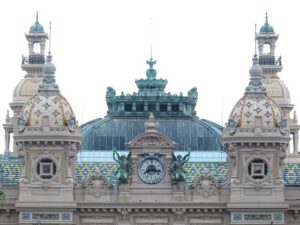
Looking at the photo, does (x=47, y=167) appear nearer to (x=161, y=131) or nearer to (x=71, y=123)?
(x=71, y=123)

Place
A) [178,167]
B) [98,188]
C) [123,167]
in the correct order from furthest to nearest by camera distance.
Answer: [98,188] → [178,167] → [123,167]

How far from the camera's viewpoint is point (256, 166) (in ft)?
572

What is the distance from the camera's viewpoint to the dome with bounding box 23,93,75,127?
6875 inches

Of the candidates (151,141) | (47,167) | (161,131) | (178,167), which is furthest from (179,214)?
(47,167)

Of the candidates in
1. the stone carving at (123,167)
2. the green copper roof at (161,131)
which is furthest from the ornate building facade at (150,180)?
the green copper roof at (161,131)

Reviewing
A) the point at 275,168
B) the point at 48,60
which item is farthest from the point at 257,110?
the point at 48,60

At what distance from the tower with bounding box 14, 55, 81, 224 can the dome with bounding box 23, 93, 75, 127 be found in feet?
0.22

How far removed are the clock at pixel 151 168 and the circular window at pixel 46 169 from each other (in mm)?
5685

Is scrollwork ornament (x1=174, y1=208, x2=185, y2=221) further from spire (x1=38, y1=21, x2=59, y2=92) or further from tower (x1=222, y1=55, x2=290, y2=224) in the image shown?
spire (x1=38, y1=21, x2=59, y2=92)

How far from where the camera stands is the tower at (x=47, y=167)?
173m

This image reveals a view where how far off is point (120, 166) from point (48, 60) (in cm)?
961

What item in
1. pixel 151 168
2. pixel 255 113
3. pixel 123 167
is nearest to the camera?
pixel 123 167

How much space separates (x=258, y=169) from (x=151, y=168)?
7.08m

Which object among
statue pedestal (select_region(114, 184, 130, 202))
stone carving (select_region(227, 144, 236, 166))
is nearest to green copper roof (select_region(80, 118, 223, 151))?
statue pedestal (select_region(114, 184, 130, 202))
